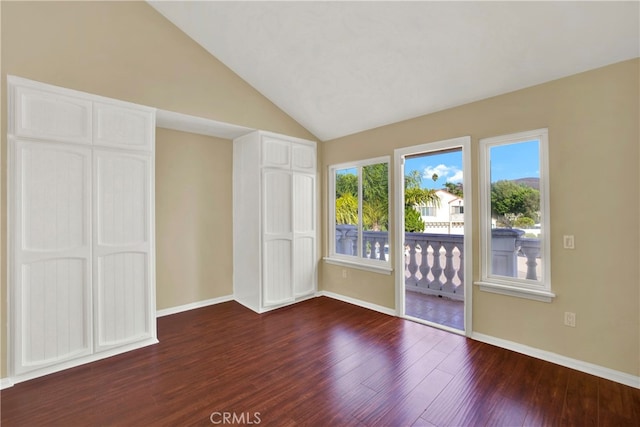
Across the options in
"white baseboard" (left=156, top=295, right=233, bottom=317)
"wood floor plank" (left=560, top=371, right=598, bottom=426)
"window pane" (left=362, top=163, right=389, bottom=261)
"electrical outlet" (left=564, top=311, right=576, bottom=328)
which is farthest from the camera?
"window pane" (left=362, top=163, right=389, bottom=261)

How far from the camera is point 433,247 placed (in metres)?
4.52

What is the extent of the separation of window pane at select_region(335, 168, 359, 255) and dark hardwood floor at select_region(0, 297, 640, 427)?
1.61m

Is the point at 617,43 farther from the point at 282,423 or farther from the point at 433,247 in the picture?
the point at 282,423

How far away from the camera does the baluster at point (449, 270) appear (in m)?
4.35

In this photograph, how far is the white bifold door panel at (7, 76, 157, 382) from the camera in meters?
2.26

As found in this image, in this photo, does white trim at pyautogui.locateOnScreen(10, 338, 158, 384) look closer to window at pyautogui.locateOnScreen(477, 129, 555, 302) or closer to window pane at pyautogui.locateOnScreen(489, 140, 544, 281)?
window at pyautogui.locateOnScreen(477, 129, 555, 302)

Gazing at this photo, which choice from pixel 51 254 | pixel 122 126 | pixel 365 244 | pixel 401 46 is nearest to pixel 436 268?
pixel 365 244

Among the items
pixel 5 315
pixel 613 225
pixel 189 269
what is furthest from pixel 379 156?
pixel 5 315

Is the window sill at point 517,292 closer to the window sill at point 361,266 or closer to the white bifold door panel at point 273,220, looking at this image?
the window sill at point 361,266

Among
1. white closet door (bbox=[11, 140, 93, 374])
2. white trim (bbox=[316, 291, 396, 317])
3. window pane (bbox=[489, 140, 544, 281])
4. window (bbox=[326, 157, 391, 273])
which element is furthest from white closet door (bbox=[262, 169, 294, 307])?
window pane (bbox=[489, 140, 544, 281])

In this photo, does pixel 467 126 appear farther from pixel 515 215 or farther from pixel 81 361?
pixel 81 361

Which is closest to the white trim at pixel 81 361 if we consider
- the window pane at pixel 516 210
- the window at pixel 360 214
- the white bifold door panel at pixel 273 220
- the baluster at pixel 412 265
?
the white bifold door panel at pixel 273 220

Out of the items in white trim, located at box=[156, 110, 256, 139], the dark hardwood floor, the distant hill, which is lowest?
the dark hardwood floor

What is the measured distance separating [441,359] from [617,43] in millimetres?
2901
